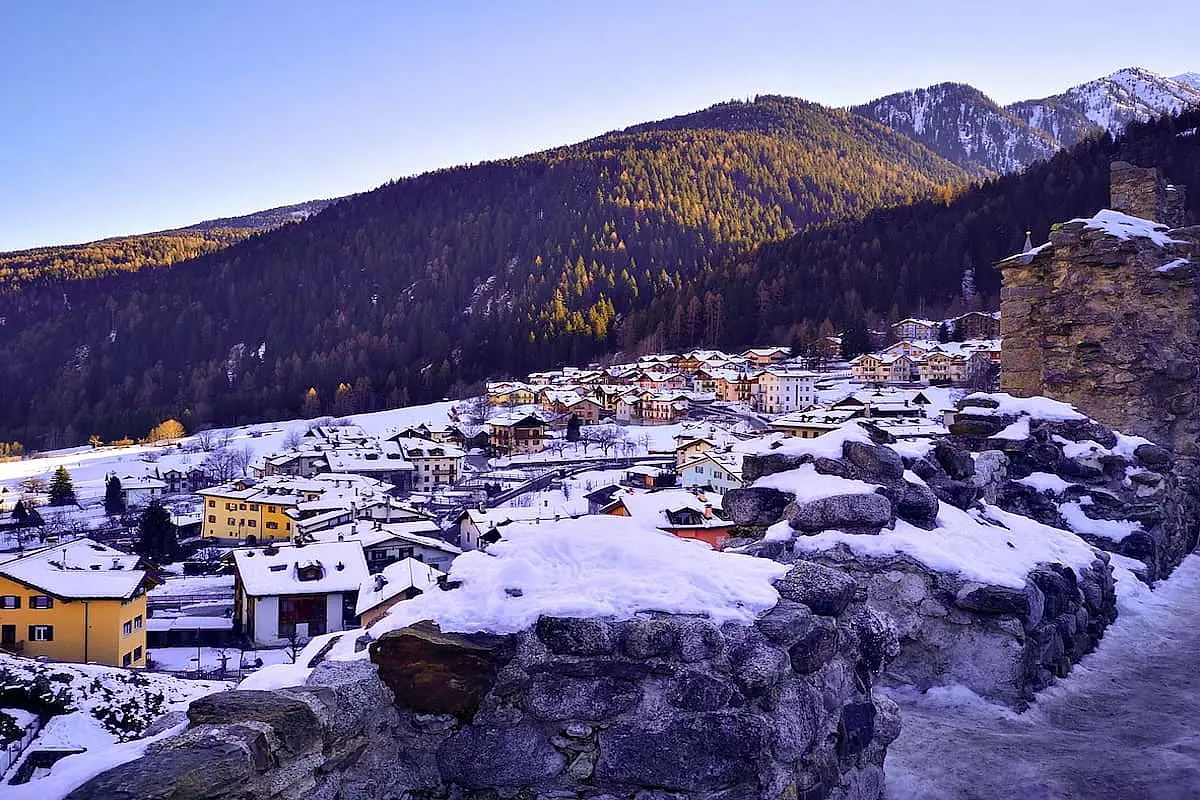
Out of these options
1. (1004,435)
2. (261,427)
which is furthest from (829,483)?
(261,427)

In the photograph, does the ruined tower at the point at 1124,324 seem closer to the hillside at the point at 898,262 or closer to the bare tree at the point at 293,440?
the bare tree at the point at 293,440

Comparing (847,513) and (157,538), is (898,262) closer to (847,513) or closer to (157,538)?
(157,538)

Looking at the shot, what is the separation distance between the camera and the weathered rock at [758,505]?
6.46 m

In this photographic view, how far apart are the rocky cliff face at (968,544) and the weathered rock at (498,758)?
2904 mm

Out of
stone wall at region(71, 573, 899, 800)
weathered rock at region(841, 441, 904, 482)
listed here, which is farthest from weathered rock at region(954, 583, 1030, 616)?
stone wall at region(71, 573, 899, 800)

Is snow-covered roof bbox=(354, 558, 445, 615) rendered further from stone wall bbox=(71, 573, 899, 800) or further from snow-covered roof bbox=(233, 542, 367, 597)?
stone wall bbox=(71, 573, 899, 800)

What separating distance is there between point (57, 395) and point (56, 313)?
46.9m

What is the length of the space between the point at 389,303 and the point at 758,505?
175 metres

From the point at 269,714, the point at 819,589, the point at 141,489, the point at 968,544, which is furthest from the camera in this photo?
the point at 141,489

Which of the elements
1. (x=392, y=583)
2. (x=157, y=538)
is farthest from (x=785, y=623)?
(x=157, y=538)

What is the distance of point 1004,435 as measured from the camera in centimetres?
952

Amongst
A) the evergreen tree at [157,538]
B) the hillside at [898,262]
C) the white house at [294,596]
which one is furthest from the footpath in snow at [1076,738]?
the hillside at [898,262]

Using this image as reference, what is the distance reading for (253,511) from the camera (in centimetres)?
4850

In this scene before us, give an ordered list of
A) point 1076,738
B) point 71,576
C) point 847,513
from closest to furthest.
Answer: point 1076,738
point 847,513
point 71,576
